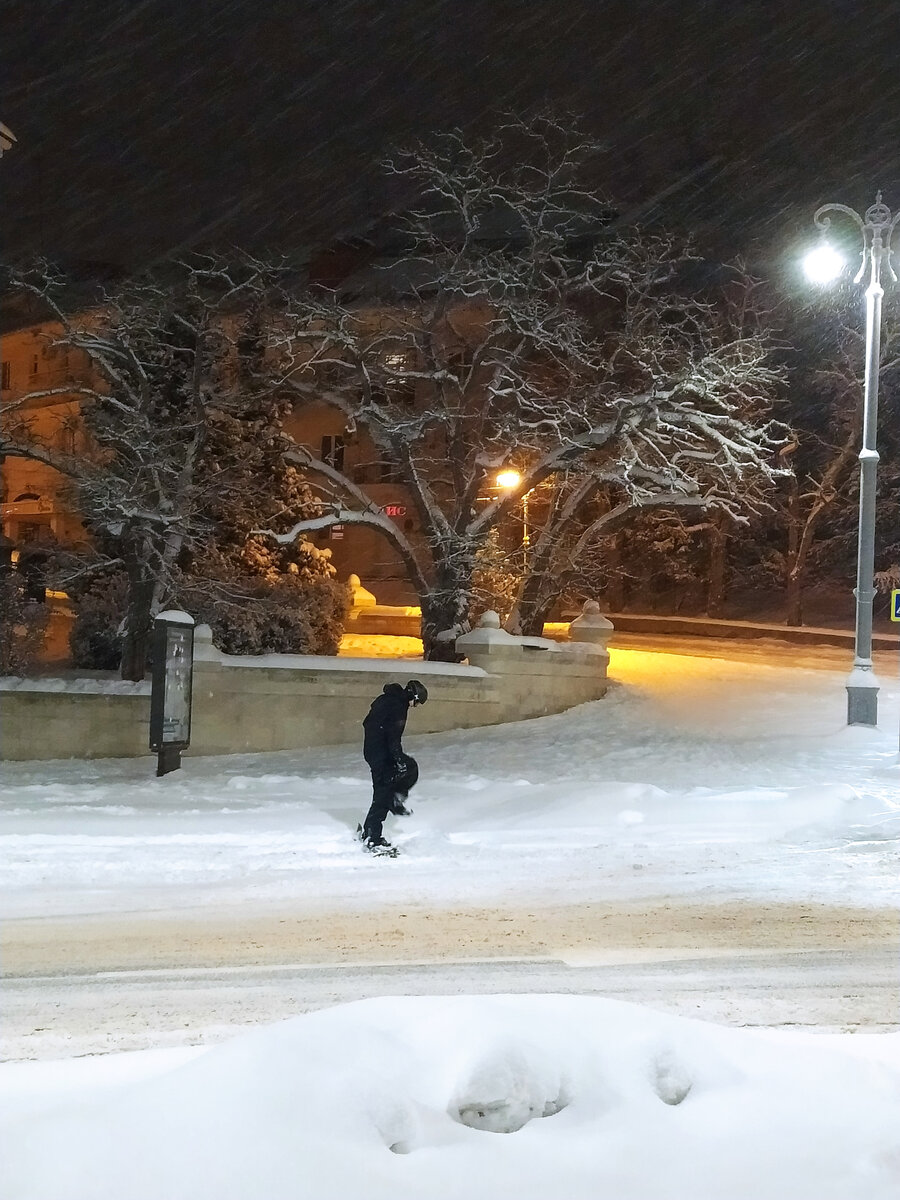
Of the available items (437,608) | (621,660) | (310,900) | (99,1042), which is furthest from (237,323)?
(99,1042)

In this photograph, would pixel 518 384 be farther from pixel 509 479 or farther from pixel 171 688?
pixel 171 688

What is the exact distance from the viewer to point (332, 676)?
17.6 metres

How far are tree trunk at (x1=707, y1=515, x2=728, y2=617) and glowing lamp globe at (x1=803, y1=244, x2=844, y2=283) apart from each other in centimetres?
2613

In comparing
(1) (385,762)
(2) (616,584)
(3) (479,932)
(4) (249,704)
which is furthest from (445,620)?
(2) (616,584)

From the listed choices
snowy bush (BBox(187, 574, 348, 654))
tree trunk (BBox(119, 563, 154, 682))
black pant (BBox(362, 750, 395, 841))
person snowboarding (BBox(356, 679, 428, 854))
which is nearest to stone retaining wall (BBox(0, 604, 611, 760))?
tree trunk (BBox(119, 563, 154, 682))

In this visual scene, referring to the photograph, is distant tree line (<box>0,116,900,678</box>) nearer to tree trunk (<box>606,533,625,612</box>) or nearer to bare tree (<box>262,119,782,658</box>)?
bare tree (<box>262,119,782,658</box>)

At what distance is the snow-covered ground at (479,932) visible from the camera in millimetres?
3506

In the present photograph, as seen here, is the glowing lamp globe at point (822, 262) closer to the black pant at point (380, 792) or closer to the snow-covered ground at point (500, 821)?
the snow-covered ground at point (500, 821)

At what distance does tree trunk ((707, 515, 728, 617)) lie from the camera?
4075cm

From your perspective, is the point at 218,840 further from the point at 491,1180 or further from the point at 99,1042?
the point at 491,1180

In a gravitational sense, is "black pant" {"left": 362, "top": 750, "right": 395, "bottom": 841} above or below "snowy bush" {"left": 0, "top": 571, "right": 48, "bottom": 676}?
below

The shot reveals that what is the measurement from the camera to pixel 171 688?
1466 cm

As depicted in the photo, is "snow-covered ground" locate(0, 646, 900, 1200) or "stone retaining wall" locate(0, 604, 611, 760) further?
"stone retaining wall" locate(0, 604, 611, 760)

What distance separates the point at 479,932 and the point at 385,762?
2800 millimetres
